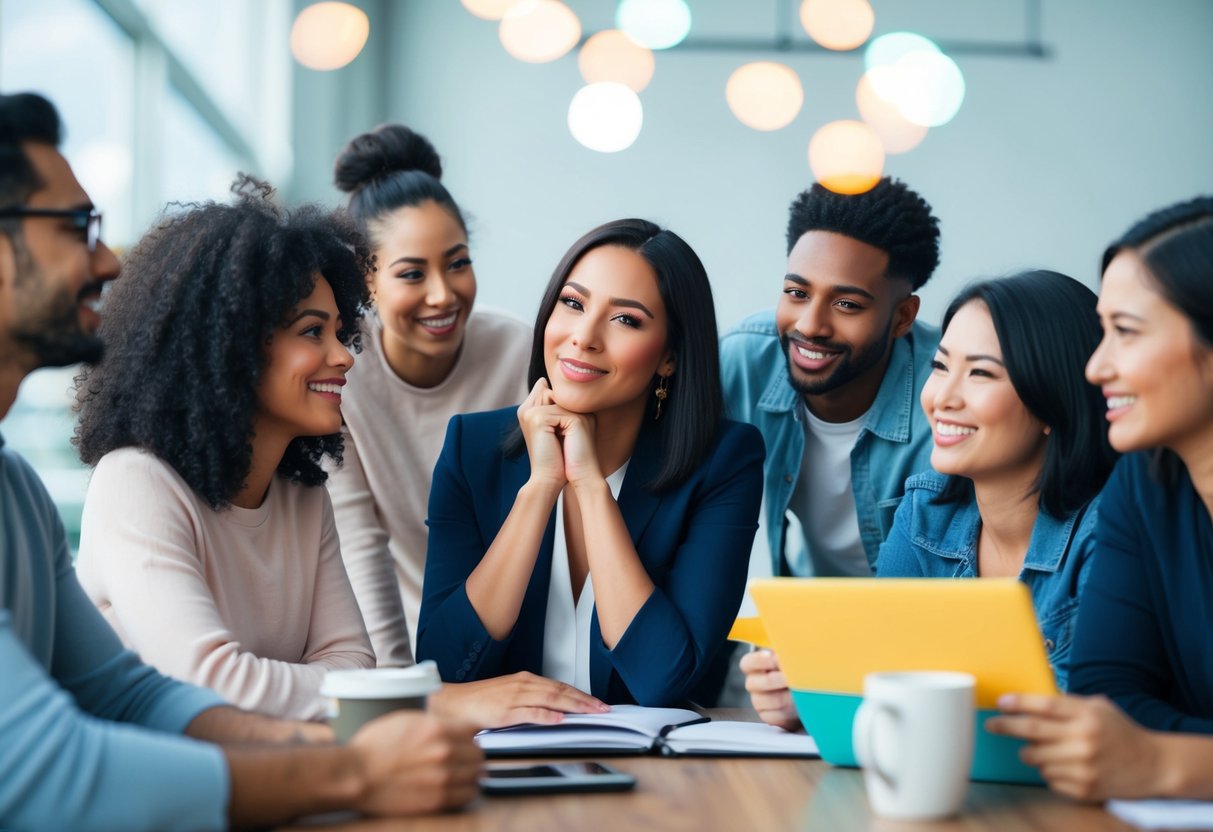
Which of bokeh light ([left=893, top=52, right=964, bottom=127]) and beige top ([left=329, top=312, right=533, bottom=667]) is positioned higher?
bokeh light ([left=893, top=52, right=964, bottom=127])

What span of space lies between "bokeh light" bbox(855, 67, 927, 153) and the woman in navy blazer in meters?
2.45

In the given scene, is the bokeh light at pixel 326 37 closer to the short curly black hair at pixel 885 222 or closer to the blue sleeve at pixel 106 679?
the short curly black hair at pixel 885 222

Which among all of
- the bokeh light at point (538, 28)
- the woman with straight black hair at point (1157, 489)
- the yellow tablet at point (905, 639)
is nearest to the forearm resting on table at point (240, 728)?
Answer: the yellow tablet at point (905, 639)

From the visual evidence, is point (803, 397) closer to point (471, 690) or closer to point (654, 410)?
point (654, 410)

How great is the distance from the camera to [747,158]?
18.4 feet

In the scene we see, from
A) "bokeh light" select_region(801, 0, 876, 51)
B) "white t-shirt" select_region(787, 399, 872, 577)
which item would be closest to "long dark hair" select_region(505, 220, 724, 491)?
"white t-shirt" select_region(787, 399, 872, 577)

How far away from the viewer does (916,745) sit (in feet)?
3.52

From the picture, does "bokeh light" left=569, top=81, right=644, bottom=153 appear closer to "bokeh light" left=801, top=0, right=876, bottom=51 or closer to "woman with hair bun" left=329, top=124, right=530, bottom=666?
"bokeh light" left=801, top=0, right=876, bottom=51

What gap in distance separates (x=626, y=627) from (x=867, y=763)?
80 cm

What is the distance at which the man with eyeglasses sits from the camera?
98cm

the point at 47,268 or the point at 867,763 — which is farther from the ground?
the point at 47,268

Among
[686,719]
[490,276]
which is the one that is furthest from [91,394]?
[490,276]

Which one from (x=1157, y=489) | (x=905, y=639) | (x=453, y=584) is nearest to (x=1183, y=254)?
(x=1157, y=489)

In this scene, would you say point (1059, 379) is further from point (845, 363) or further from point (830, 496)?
point (830, 496)
